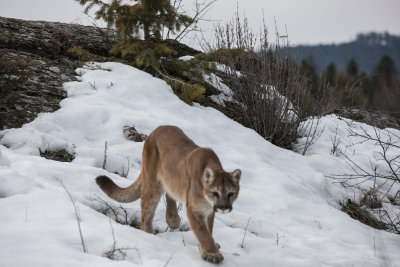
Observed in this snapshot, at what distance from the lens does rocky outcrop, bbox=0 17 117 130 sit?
586 centimetres

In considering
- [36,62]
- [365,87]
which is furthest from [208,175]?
[36,62]

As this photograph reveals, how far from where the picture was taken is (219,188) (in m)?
3.29

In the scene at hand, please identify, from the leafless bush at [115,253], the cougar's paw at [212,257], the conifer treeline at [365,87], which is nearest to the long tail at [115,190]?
the leafless bush at [115,253]

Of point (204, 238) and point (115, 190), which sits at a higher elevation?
point (115, 190)

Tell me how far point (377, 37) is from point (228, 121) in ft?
16.9

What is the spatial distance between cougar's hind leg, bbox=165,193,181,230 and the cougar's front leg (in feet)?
2.03

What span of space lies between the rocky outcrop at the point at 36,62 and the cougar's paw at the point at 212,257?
3834 mm

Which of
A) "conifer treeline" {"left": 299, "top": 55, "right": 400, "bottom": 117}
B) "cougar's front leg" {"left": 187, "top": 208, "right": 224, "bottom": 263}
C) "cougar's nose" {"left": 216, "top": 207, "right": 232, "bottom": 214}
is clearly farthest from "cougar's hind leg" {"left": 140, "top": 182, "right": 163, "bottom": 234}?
"conifer treeline" {"left": 299, "top": 55, "right": 400, "bottom": 117}

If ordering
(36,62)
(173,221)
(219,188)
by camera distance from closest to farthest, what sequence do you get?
(219,188) → (173,221) → (36,62)

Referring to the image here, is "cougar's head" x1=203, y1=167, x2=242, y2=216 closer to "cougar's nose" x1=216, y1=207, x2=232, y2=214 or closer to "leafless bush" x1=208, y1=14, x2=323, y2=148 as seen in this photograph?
"cougar's nose" x1=216, y1=207, x2=232, y2=214

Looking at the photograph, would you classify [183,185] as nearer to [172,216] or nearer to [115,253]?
[172,216]

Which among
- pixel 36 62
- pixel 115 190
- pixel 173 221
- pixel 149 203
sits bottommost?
pixel 173 221

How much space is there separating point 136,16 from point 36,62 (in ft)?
7.50

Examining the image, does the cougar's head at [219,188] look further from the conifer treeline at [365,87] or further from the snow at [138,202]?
the conifer treeline at [365,87]
